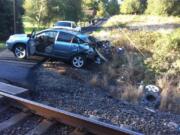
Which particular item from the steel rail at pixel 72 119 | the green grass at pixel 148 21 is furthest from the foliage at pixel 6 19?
the steel rail at pixel 72 119

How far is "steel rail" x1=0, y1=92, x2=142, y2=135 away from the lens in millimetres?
5805

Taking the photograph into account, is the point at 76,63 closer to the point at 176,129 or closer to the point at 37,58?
the point at 37,58

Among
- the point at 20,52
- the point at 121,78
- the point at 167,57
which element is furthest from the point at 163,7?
the point at 121,78

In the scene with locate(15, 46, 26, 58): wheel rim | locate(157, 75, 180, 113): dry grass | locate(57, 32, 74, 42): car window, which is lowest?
locate(157, 75, 180, 113): dry grass

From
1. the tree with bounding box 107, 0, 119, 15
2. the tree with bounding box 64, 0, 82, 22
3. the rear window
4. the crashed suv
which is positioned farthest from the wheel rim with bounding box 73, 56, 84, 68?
the tree with bounding box 107, 0, 119, 15

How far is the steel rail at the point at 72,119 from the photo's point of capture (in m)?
5.80

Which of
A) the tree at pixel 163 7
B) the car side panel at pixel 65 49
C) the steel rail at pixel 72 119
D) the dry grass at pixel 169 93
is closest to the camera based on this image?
the steel rail at pixel 72 119

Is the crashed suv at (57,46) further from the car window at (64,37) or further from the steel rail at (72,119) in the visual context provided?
the steel rail at (72,119)

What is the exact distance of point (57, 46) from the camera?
17109 millimetres

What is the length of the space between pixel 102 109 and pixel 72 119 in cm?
212

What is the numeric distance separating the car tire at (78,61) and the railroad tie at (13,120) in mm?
9924

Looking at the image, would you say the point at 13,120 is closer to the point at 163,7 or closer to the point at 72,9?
the point at 163,7

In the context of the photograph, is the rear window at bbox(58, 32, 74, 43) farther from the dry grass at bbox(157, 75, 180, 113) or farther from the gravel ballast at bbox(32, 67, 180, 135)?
the gravel ballast at bbox(32, 67, 180, 135)

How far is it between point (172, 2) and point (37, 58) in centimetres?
3074
